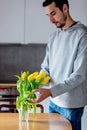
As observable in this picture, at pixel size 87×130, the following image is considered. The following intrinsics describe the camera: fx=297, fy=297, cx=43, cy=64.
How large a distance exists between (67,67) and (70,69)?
0.03 m

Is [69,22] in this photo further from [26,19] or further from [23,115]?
[26,19]

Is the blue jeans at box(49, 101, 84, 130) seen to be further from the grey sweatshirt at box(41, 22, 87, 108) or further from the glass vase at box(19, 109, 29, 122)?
the glass vase at box(19, 109, 29, 122)

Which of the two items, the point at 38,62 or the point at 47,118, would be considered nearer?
the point at 47,118

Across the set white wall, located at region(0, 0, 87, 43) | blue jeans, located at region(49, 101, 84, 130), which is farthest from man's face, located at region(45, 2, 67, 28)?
white wall, located at region(0, 0, 87, 43)

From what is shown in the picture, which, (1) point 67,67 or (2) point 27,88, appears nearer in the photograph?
(2) point 27,88

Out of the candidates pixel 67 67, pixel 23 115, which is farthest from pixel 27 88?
pixel 67 67

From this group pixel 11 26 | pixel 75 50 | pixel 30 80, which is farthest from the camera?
pixel 11 26

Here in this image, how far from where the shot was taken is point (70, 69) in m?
2.03

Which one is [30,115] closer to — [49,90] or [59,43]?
[49,90]

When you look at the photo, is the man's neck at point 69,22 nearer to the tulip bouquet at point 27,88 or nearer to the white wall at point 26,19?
the tulip bouquet at point 27,88

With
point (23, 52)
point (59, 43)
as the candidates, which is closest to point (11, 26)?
point (23, 52)

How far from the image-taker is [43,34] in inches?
171

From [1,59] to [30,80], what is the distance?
254 cm

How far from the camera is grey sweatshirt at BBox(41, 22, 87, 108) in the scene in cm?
196
